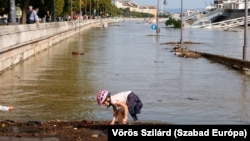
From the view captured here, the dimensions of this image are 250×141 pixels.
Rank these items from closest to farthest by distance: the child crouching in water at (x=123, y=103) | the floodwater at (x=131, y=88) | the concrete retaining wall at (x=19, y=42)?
the child crouching in water at (x=123, y=103) → the floodwater at (x=131, y=88) → the concrete retaining wall at (x=19, y=42)

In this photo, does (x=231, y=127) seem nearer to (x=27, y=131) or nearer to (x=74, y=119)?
(x=27, y=131)

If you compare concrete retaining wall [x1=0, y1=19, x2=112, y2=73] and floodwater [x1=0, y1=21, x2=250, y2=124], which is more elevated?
concrete retaining wall [x1=0, y1=19, x2=112, y2=73]

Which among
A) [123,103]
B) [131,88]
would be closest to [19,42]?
[131,88]

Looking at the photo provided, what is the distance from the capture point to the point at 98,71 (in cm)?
2352

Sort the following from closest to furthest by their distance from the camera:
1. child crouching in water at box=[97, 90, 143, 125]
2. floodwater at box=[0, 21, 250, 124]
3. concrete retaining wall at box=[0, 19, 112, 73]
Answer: child crouching in water at box=[97, 90, 143, 125] → floodwater at box=[0, 21, 250, 124] → concrete retaining wall at box=[0, 19, 112, 73]

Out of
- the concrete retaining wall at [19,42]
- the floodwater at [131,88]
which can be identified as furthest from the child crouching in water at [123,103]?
the concrete retaining wall at [19,42]

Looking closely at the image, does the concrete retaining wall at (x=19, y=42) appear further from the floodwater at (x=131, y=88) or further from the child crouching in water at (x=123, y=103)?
the child crouching in water at (x=123, y=103)

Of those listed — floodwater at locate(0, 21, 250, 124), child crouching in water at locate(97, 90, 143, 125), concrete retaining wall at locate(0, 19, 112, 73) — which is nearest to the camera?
child crouching in water at locate(97, 90, 143, 125)

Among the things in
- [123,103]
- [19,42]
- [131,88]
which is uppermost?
[19,42]

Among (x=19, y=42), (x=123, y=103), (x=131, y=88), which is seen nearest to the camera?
Answer: (x=123, y=103)

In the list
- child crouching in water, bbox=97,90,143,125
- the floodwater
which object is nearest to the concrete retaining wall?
the floodwater

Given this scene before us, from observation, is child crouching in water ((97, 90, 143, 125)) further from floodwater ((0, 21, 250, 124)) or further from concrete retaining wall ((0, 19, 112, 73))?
concrete retaining wall ((0, 19, 112, 73))

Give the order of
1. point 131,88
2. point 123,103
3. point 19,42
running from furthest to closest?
point 19,42 < point 131,88 < point 123,103

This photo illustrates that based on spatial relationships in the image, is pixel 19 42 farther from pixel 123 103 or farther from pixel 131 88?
pixel 123 103
